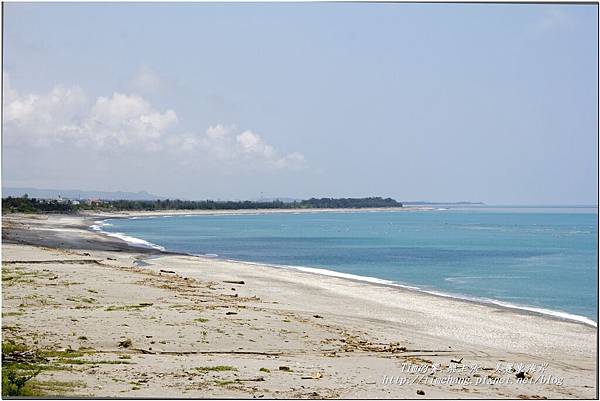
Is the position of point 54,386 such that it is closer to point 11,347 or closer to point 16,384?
point 16,384

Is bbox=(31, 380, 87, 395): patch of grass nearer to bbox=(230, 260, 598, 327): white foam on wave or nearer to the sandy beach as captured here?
the sandy beach

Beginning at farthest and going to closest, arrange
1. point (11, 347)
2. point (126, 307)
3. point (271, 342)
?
point (126, 307), point (271, 342), point (11, 347)

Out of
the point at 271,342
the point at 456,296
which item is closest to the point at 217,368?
the point at 271,342

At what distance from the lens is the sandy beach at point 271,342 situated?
22.7ft

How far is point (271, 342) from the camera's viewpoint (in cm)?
927

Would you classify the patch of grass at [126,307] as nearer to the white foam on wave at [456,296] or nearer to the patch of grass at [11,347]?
the patch of grass at [11,347]

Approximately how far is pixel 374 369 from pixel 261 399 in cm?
184

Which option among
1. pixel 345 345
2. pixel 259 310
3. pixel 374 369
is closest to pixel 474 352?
pixel 345 345

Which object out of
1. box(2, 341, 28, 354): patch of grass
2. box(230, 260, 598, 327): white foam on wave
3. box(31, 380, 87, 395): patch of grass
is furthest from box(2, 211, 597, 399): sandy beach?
box(230, 260, 598, 327): white foam on wave

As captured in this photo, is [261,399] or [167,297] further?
[167,297]

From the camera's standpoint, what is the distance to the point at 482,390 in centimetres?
705

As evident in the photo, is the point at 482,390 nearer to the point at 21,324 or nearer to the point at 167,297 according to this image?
the point at 21,324

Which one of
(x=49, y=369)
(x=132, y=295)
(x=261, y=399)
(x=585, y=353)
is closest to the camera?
(x=261, y=399)

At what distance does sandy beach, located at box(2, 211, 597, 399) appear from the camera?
22.7 feet
